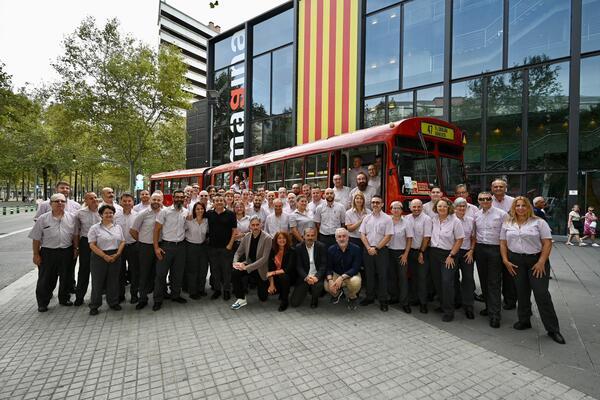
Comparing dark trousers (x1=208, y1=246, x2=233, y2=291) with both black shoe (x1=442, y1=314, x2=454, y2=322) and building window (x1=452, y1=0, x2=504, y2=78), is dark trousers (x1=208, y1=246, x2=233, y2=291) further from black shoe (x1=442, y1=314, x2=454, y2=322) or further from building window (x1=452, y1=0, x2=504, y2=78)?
building window (x1=452, y1=0, x2=504, y2=78)

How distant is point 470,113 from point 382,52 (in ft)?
17.1

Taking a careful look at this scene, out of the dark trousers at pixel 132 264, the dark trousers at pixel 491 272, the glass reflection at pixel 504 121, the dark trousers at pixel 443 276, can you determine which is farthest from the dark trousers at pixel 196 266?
the glass reflection at pixel 504 121

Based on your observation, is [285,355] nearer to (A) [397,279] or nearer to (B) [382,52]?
(A) [397,279]

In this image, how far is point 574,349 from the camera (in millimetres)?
3879

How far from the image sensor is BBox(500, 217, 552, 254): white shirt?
424 cm

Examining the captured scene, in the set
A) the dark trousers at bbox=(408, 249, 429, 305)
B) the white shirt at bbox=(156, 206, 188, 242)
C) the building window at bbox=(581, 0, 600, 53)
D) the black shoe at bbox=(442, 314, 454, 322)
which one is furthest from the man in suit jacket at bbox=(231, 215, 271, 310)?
the building window at bbox=(581, 0, 600, 53)

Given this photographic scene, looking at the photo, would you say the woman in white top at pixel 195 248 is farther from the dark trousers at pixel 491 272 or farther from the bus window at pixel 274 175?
the bus window at pixel 274 175

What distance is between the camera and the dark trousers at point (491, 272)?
4643mm

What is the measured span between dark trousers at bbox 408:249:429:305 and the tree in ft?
57.0

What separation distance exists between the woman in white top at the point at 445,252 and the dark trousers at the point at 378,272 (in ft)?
2.27

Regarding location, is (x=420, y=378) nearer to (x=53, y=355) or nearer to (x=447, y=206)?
(x=447, y=206)

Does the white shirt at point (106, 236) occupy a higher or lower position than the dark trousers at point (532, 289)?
higher

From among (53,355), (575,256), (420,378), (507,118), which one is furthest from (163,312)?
(507,118)

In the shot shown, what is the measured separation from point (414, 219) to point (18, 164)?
38199mm
